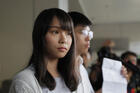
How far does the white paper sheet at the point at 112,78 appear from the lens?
3.22 ft

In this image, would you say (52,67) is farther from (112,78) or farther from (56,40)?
(112,78)

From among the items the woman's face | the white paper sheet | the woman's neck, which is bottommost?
the white paper sheet

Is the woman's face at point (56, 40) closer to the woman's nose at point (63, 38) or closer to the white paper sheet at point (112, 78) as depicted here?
the woman's nose at point (63, 38)

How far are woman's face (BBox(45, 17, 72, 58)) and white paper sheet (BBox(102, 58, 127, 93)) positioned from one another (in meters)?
0.39

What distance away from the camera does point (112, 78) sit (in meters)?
1.00

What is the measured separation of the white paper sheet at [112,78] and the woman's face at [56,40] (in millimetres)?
391

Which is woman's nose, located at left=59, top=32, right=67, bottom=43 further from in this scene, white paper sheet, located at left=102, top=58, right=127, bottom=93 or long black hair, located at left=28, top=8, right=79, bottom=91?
white paper sheet, located at left=102, top=58, right=127, bottom=93

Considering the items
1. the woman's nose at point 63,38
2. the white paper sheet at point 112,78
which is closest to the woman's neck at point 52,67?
the woman's nose at point 63,38

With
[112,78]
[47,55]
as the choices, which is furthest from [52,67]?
[112,78]

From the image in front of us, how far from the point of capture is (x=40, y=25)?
0.69 meters

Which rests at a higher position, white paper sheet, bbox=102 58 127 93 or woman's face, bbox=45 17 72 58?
woman's face, bbox=45 17 72 58

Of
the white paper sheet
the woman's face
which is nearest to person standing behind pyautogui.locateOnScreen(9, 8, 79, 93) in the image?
the woman's face

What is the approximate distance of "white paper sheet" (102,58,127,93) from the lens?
0.98 meters

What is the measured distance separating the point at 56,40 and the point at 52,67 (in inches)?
5.9
